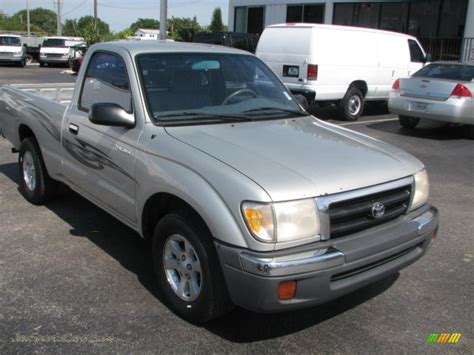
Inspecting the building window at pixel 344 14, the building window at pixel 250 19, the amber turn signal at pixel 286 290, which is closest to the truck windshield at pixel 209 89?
the amber turn signal at pixel 286 290

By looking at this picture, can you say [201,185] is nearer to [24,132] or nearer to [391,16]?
[24,132]

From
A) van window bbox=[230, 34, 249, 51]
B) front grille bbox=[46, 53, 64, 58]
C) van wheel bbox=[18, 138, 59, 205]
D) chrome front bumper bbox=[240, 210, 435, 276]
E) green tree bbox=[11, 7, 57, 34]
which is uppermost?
green tree bbox=[11, 7, 57, 34]

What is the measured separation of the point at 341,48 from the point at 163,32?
11033 mm

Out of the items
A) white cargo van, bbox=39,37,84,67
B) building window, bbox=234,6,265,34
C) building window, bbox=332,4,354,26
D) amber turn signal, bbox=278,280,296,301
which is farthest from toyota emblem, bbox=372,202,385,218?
white cargo van, bbox=39,37,84,67

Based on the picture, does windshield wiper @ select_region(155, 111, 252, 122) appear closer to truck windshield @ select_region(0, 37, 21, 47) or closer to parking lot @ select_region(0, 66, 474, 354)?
parking lot @ select_region(0, 66, 474, 354)

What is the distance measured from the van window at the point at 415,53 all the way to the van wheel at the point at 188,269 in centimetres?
1198

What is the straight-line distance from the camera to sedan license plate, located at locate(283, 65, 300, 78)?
11.6 meters

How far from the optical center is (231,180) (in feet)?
9.86

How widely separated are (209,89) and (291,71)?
7.77 meters

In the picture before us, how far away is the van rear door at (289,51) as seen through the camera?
1140cm

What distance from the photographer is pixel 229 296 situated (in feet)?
Result: 10.1

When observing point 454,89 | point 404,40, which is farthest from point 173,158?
point 404,40

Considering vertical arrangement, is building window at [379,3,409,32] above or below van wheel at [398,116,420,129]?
above

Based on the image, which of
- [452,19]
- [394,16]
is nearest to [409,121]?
[452,19]
